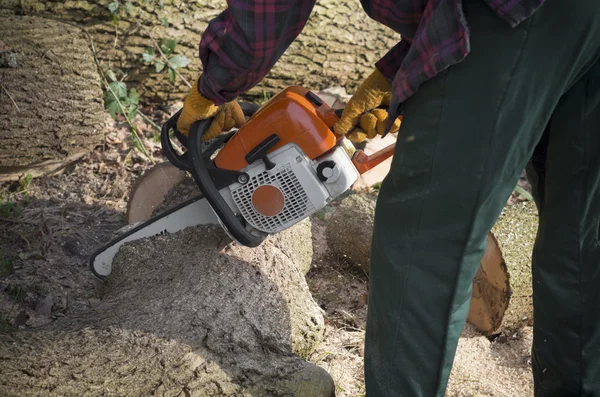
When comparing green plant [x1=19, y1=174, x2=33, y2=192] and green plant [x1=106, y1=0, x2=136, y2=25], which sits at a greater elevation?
green plant [x1=106, y1=0, x2=136, y2=25]

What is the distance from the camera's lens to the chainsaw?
2.36 m

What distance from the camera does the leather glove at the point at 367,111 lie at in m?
2.25

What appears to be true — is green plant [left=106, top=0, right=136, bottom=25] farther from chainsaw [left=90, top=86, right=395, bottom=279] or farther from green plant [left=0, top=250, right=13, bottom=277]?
chainsaw [left=90, top=86, right=395, bottom=279]

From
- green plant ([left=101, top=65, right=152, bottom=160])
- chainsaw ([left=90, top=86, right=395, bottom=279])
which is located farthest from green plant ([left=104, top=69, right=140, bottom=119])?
chainsaw ([left=90, top=86, right=395, bottom=279])

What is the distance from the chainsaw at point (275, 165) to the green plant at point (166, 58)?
1801mm

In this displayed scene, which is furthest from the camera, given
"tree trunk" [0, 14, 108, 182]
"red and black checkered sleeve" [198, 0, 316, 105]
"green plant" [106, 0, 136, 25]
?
"green plant" [106, 0, 136, 25]

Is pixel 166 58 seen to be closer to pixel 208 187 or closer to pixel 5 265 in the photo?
pixel 5 265

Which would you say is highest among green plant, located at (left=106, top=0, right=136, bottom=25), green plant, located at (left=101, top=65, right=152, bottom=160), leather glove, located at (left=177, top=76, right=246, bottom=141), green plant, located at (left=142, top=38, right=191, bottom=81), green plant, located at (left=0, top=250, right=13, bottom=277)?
leather glove, located at (left=177, top=76, right=246, bottom=141)

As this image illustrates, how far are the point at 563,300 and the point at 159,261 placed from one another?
1549 millimetres

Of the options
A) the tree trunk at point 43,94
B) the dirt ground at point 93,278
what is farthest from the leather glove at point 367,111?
the tree trunk at point 43,94

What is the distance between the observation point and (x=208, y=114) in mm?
2332

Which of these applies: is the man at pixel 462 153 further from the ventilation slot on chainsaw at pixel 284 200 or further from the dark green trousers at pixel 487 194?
the ventilation slot on chainsaw at pixel 284 200

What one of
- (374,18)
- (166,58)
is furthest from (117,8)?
(374,18)

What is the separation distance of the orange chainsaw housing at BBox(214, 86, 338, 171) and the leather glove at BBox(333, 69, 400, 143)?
0.21 ft
